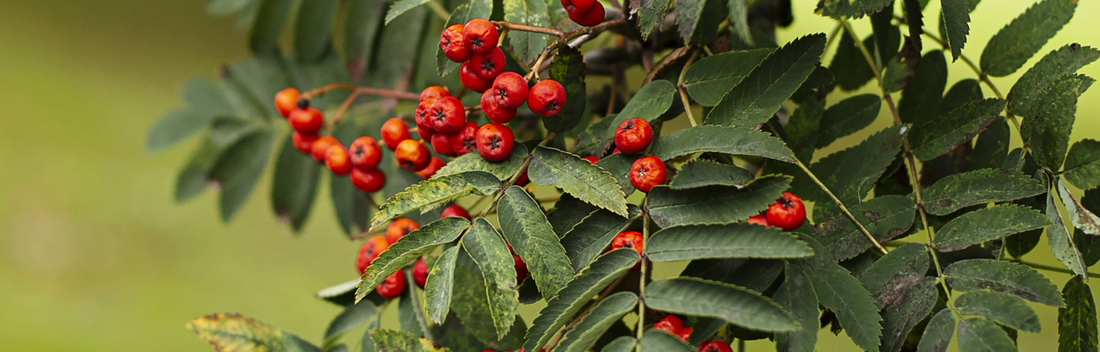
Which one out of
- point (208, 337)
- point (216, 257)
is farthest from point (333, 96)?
point (216, 257)

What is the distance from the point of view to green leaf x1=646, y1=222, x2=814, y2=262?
253 millimetres

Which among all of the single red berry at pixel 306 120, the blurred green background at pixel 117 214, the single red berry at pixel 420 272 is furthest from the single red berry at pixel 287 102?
the blurred green background at pixel 117 214

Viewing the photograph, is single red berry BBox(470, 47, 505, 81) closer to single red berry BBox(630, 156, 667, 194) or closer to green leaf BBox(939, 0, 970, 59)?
single red berry BBox(630, 156, 667, 194)

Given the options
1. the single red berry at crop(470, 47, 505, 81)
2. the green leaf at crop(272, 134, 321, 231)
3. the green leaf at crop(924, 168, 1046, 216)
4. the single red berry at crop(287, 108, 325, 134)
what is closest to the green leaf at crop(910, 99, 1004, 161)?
the green leaf at crop(924, 168, 1046, 216)

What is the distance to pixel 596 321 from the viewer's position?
28 centimetres

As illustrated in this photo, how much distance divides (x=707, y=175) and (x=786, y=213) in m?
0.05

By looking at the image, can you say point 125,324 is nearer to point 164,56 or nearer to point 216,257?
point 216,257

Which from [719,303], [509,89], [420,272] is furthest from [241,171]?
[719,303]

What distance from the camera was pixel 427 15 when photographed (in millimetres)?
626

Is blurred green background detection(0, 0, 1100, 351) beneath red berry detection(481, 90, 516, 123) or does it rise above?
above

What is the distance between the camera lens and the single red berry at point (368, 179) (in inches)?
18.5

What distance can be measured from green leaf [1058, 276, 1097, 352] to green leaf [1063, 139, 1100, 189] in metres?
0.05

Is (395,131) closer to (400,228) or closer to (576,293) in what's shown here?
(400,228)

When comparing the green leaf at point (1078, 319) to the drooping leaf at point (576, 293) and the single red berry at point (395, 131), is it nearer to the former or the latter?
the drooping leaf at point (576, 293)
